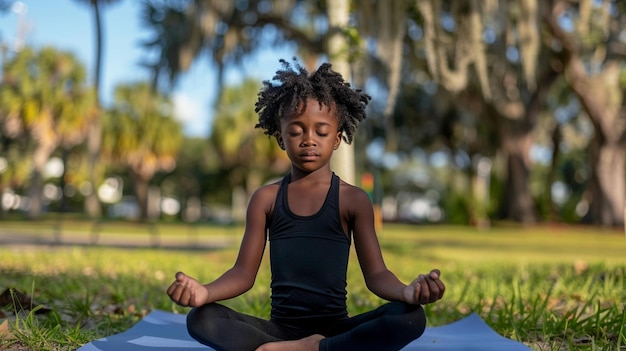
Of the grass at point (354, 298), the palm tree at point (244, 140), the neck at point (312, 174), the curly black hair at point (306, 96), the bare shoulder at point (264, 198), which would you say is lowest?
the grass at point (354, 298)

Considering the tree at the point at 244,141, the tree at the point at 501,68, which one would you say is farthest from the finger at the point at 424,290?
the tree at the point at 244,141

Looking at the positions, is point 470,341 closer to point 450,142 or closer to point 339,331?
point 339,331

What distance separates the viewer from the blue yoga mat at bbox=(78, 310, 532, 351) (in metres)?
2.69

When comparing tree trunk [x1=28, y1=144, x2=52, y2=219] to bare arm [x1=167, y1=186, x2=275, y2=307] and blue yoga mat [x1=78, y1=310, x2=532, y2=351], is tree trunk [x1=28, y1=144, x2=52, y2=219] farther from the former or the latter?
bare arm [x1=167, y1=186, x2=275, y2=307]

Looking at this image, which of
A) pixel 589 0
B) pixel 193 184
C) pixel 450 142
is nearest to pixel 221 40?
pixel 589 0

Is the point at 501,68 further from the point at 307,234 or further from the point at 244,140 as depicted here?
the point at 244,140

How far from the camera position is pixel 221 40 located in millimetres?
12656

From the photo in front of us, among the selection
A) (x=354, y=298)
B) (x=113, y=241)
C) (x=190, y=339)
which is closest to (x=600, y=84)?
(x=113, y=241)

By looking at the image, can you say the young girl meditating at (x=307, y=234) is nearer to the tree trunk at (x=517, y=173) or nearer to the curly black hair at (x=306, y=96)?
the curly black hair at (x=306, y=96)

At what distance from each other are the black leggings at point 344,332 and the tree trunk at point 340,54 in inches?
201

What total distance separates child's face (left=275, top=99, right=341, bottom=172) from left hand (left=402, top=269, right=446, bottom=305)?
604 mm

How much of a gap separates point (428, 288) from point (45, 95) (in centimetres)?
2829

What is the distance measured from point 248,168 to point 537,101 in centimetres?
1741

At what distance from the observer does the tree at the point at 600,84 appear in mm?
16656
